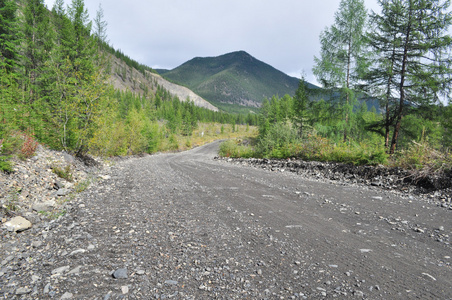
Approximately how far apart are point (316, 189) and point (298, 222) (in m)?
3.56

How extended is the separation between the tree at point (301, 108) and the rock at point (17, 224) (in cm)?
1855

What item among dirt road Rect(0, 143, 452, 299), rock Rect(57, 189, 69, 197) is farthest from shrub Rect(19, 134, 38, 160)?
dirt road Rect(0, 143, 452, 299)

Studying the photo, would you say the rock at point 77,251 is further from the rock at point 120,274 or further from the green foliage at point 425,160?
the green foliage at point 425,160

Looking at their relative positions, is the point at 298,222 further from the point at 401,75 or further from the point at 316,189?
the point at 401,75

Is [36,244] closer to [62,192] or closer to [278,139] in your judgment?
[62,192]

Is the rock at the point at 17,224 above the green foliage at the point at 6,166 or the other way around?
the other way around

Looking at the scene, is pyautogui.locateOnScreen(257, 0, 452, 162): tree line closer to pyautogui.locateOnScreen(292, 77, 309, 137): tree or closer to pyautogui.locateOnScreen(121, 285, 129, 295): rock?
pyautogui.locateOnScreen(292, 77, 309, 137): tree

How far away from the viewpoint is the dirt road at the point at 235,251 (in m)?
2.64

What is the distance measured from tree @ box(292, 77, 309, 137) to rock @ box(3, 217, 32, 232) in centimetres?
1855

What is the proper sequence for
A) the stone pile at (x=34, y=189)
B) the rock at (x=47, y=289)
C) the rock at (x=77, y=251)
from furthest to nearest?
the stone pile at (x=34, y=189)
the rock at (x=77, y=251)
the rock at (x=47, y=289)

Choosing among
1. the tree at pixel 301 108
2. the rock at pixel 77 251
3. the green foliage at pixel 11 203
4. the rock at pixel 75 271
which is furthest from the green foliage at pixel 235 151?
the rock at pixel 75 271

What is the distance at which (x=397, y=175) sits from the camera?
8.32 meters

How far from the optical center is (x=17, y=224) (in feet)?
14.6

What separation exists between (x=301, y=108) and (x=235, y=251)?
20.5 meters
